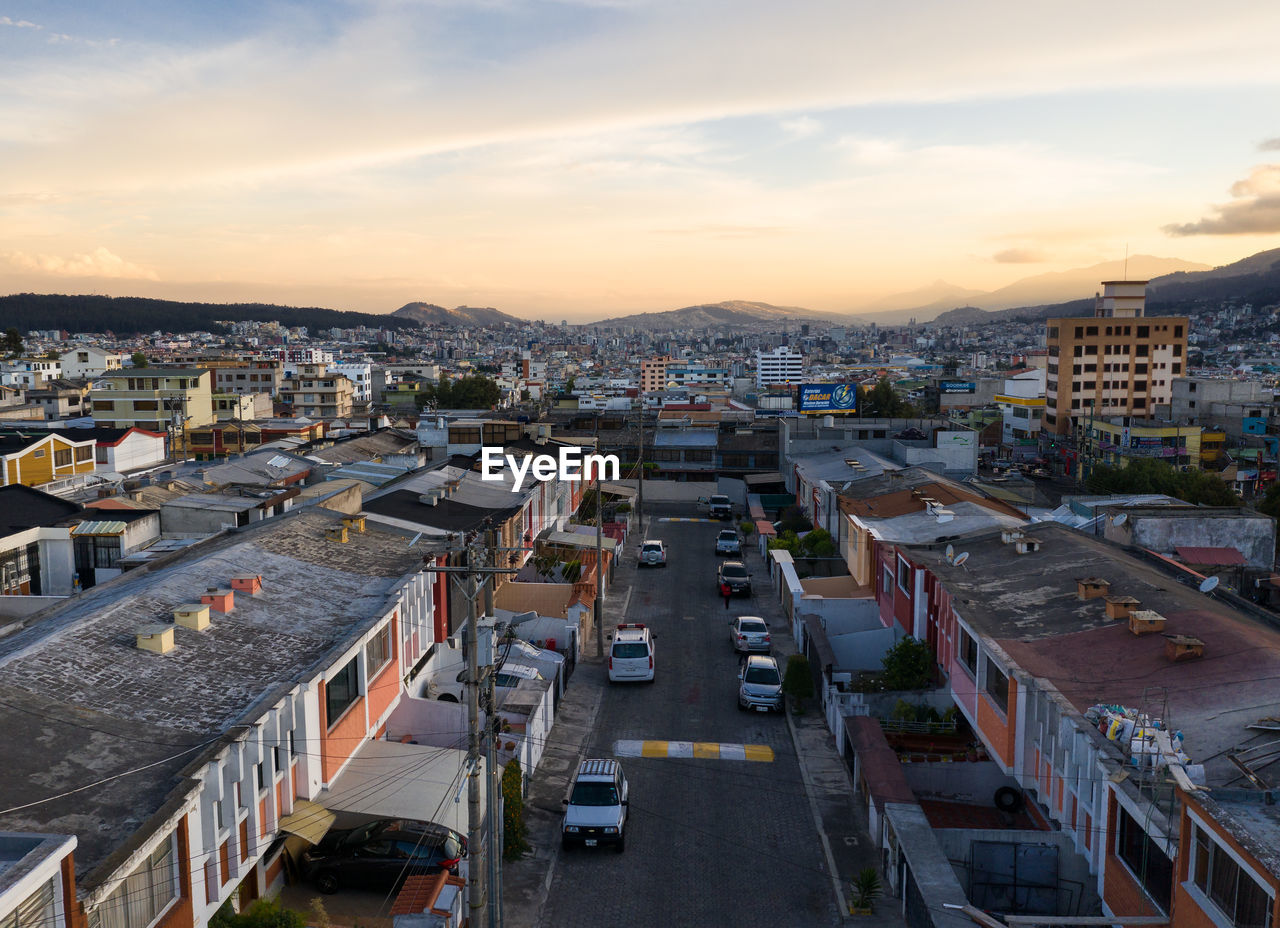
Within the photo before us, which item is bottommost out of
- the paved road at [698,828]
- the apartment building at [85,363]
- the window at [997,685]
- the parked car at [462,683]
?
the paved road at [698,828]

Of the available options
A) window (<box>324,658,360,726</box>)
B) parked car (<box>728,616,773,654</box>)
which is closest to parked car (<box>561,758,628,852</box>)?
window (<box>324,658,360,726</box>)

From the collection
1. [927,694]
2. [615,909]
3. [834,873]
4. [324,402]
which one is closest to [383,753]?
[615,909]

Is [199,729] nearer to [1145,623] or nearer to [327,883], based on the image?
[327,883]

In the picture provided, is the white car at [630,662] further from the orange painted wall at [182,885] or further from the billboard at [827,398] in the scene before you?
the billboard at [827,398]

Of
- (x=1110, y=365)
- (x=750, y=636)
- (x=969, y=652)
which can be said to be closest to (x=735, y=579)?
(x=750, y=636)

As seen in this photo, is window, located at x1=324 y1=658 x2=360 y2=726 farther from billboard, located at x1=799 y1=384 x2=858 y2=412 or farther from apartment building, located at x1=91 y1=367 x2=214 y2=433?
billboard, located at x1=799 y1=384 x2=858 y2=412

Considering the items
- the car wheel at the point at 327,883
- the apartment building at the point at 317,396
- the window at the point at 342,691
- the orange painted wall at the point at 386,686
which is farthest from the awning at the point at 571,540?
the apartment building at the point at 317,396
